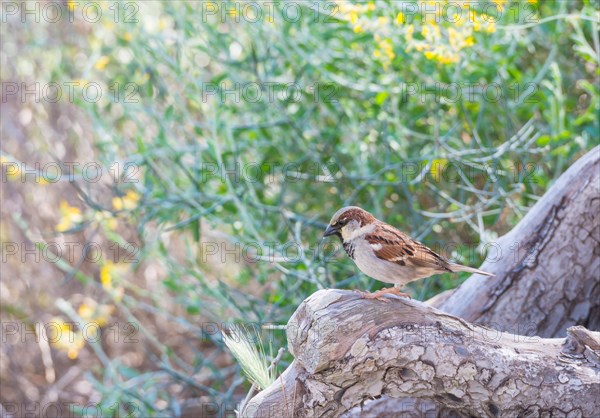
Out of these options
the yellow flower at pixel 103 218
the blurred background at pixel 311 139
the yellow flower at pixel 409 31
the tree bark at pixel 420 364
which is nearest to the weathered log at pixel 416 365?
the tree bark at pixel 420 364

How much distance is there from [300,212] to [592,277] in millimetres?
1817

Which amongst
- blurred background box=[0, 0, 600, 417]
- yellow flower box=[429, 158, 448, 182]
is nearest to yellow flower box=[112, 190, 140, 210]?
blurred background box=[0, 0, 600, 417]

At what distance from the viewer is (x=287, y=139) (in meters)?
4.31

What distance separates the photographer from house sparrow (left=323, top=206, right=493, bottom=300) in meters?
2.73

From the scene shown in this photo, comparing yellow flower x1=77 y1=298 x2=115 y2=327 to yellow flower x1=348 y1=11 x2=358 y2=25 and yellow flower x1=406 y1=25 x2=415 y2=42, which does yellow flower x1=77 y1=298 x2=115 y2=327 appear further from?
yellow flower x1=406 y1=25 x2=415 y2=42

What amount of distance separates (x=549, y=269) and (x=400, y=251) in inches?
30.4

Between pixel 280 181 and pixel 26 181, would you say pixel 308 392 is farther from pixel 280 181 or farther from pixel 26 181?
pixel 26 181

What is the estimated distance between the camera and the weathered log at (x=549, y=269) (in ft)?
10.4

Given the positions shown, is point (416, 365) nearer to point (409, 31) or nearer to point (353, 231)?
point (353, 231)

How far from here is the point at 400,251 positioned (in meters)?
2.77

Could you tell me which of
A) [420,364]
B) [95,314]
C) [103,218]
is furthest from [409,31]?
[95,314]

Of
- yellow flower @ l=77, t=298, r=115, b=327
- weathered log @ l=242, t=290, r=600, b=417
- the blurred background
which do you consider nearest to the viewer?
weathered log @ l=242, t=290, r=600, b=417

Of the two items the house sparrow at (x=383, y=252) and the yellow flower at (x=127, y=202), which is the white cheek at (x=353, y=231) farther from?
the yellow flower at (x=127, y=202)

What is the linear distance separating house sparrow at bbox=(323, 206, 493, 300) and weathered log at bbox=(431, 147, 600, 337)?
1.38 ft
